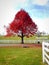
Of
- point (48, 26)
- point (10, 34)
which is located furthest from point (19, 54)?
point (48, 26)

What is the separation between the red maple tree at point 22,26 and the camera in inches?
253

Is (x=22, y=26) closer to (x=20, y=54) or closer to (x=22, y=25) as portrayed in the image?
(x=22, y=25)

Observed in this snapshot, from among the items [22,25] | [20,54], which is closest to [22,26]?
[22,25]

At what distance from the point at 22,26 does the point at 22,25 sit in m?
0.03

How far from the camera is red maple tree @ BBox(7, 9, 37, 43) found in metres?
6.41

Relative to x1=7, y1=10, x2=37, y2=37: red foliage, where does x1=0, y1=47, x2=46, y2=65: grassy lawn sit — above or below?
below

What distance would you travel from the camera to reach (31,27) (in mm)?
6516

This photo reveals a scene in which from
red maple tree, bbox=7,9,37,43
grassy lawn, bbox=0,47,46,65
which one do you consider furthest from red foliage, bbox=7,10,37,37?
grassy lawn, bbox=0,47,46,65

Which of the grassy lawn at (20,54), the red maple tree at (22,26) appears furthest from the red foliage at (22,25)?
the grassy lawn at (20,54)

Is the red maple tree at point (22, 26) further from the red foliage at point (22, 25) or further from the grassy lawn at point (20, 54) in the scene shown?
the grassy lawn at point (20, 54)

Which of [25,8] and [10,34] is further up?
[25,8]

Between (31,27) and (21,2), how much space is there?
2.89ft

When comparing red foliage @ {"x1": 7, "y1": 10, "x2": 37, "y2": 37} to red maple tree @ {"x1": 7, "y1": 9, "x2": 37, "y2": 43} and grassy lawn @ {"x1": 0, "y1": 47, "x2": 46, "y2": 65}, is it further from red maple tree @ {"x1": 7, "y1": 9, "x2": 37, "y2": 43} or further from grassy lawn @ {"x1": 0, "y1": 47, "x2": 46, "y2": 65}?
grassy lawn @ {"x1": 0, "y1": 47, "x2": 46, "y2": 65}

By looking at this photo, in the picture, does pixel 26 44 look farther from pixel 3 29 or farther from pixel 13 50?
pixel 3 29
